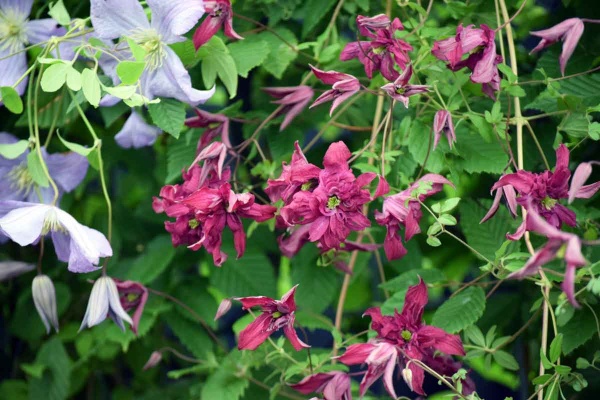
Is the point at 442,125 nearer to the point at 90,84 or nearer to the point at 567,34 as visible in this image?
the point at 567,34

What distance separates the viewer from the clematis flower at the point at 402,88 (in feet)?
2.80

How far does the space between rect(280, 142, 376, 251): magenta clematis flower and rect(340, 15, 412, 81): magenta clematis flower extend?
0.42ft

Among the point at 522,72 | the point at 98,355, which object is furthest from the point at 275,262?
the point at 522,72

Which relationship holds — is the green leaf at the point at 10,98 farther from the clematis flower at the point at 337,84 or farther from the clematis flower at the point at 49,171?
the clematis flower at the point at 337,84

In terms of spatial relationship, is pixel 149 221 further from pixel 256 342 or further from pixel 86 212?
pixel 256 342

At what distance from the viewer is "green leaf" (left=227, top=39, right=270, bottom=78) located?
3.42 feet

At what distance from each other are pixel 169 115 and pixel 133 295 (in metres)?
0.23

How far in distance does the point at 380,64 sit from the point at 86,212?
2.77 feet

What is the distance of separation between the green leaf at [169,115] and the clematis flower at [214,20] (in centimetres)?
8

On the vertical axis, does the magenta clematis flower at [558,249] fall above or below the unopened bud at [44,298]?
above

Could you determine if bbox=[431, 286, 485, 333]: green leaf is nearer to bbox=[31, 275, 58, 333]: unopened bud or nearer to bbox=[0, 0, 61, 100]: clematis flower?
bbox=[31, 275, 58, 333]: unopened bud

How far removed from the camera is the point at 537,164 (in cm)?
111

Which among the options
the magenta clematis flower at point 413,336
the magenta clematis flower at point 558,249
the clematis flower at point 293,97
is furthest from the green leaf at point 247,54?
the magenta clematis flower at point 558,249

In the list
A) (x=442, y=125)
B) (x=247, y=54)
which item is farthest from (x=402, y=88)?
(x=247, y=54)
